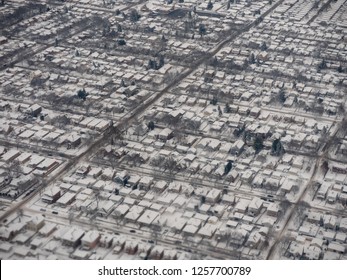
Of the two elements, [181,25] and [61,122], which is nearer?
[61,122]

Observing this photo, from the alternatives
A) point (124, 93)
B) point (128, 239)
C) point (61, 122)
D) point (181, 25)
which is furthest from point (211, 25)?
point (128, 239)

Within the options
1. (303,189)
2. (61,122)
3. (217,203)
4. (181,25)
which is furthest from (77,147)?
(181,25)

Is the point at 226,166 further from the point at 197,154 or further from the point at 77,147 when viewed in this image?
the point at 77,147

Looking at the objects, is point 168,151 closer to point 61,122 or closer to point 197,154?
point 197,154

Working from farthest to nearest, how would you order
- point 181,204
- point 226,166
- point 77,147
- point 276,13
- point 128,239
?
point 276,13, point 77,147, point 226,166, point 181,204, point 128,239

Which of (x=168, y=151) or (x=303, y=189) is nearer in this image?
(x=303, y=189)

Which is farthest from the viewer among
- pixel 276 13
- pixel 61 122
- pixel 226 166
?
pixel 276 13

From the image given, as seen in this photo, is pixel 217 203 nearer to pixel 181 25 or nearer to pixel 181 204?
pixel 181 204

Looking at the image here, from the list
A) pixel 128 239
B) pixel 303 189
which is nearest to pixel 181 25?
pixel 303 189

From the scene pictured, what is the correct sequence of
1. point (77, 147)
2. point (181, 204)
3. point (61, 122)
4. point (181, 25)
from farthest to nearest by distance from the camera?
1. point (181, 25)
2. point (61, 122)
3. point (77, 147)
4. point (181, 204)
